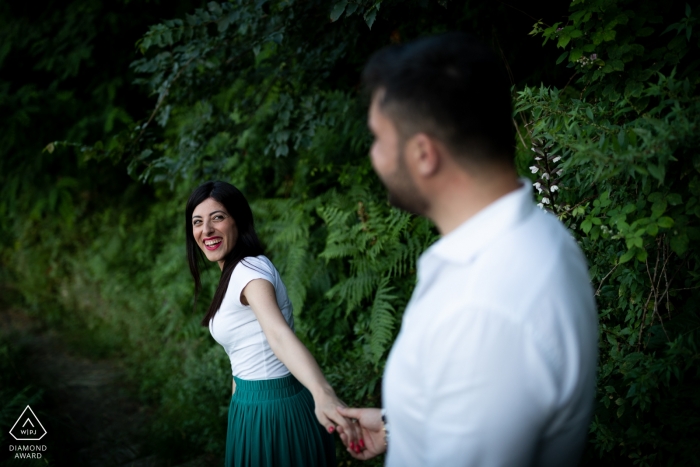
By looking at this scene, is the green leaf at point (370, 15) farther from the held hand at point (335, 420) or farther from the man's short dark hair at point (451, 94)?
the held hand at point (335, 420)

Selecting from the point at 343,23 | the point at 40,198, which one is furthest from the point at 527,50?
the point at 40,198

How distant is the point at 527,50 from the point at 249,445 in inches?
133

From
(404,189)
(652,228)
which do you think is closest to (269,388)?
(404,189)

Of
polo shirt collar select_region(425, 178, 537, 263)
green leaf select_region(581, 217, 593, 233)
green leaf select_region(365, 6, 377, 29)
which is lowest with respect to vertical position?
green leaf select_region(581, 217, 593, 233)

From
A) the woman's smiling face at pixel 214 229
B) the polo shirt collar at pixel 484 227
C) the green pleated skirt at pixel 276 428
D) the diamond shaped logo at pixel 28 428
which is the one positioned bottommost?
the green pleated skirt at pixel 276 428

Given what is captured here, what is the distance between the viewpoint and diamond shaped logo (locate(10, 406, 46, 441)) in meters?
4.15

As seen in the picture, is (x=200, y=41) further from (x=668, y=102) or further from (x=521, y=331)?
(x=521, y=331)

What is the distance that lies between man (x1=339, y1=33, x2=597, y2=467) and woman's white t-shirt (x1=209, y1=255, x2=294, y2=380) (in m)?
1.27

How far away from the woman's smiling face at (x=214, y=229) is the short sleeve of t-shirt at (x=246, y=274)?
202 millimetres

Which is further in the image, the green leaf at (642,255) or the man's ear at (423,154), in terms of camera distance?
the green leaf at (642,255)

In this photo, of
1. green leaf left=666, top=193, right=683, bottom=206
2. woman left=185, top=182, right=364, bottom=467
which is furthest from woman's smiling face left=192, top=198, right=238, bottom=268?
green leaf left=666, top=193, right=683, bottom=206

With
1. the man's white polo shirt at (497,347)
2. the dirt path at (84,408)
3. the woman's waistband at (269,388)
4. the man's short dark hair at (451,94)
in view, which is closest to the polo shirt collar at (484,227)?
the man's white polo shirt at (497,347)

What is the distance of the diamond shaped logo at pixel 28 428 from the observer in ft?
13.6

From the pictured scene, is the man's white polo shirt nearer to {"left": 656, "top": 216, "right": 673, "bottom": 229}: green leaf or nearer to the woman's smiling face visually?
{"left": 656, "top": 216, "right": 673, "bottom": 229}: green leaf
